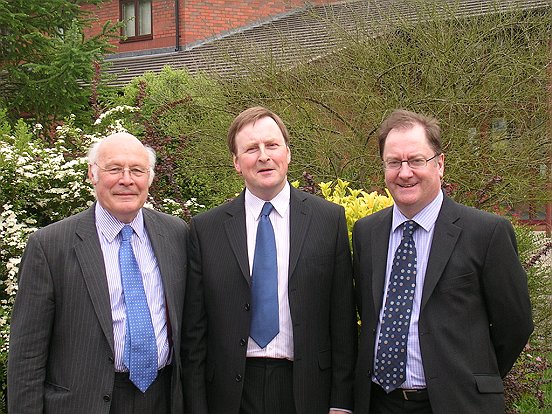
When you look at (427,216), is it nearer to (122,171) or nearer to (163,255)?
(163,255)

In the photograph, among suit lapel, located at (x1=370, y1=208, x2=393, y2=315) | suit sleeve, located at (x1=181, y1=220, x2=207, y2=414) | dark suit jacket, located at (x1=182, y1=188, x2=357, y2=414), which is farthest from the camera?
suit sleeve, located at (x1=181, y1=220, x2=207, y2=414)

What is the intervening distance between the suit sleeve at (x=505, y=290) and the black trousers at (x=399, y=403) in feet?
1.65

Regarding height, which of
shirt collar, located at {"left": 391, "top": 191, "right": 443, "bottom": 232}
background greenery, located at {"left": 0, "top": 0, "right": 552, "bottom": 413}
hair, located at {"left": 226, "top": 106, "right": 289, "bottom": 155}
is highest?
background greenery, located at {"left": 0, "top": 0, "right": 552, "bottom": 413}

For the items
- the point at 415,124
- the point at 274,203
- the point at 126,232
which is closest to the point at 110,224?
the point at 126,232

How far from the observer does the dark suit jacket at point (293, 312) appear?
3766 mm

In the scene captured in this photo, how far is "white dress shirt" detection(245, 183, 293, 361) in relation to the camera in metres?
3.75

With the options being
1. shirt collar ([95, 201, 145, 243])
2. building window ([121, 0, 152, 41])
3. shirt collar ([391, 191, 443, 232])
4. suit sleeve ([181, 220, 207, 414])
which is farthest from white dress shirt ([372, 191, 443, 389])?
building window ([121, 0, 152, 41])

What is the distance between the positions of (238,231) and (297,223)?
32 cm

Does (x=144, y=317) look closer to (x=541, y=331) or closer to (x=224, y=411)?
(x=224, y=411)

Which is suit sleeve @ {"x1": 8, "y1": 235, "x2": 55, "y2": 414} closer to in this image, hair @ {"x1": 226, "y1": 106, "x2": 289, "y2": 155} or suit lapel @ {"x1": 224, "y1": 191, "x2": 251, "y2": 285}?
suit lapel @ {"x1": 224, "y1": 191, "x2": 251, "y2": 285}

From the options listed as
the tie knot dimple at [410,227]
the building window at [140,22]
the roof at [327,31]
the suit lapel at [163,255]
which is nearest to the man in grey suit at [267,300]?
the suit lapel at [163,255]

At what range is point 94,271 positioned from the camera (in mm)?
3613

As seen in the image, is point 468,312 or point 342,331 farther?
point 342,331

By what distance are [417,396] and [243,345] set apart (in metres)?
0.90
